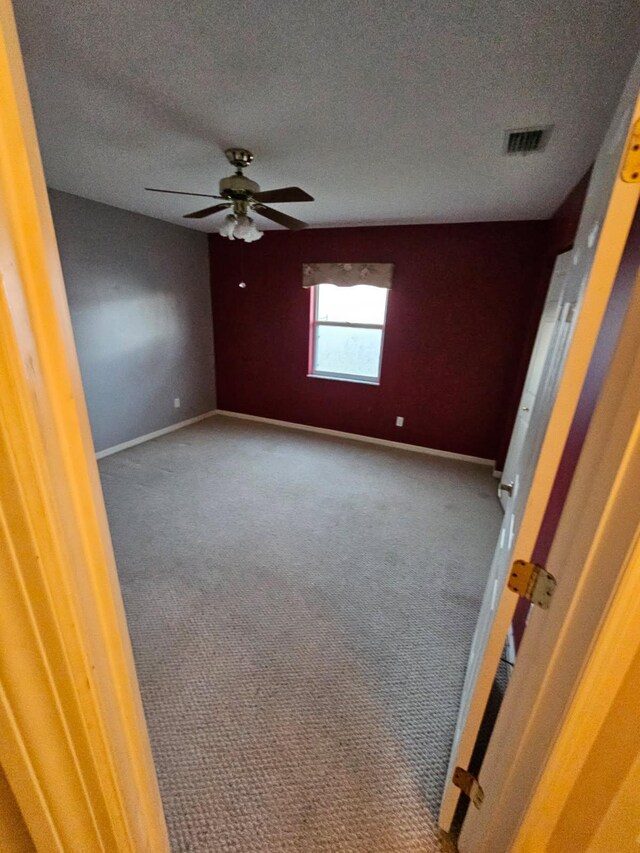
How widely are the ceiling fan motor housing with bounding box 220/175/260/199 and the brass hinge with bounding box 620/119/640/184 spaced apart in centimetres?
180

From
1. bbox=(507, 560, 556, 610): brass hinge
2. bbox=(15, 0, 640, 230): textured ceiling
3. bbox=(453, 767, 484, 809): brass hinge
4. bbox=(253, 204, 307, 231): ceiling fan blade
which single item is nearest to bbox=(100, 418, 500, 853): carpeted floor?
bbox=(453, 767, 484, 809): brass hinge

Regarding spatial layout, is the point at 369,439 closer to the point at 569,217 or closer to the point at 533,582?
the point at 569,217

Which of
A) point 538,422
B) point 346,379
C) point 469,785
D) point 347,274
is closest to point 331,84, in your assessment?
point 538,422

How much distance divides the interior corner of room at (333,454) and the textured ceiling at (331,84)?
1 cm

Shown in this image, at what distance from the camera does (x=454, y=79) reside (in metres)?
1.24

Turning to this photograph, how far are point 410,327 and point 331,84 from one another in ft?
8.41

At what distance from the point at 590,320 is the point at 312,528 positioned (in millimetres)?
2248

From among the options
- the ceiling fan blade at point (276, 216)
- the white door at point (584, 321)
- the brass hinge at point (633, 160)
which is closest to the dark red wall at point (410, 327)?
the ceiling fan blade at point (276, 216)

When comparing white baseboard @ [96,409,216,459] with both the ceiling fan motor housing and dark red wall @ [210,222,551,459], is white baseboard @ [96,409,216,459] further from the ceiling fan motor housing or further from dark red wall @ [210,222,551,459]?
the ceiling fan motor housing

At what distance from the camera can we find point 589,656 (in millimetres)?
545

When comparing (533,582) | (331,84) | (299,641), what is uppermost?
(331,84)

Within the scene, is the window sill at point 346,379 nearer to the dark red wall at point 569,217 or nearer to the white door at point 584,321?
the dark red wall at point 569,217

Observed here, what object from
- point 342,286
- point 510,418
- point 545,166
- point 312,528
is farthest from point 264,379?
point 545,166

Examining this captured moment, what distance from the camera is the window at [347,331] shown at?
12.9 feet
